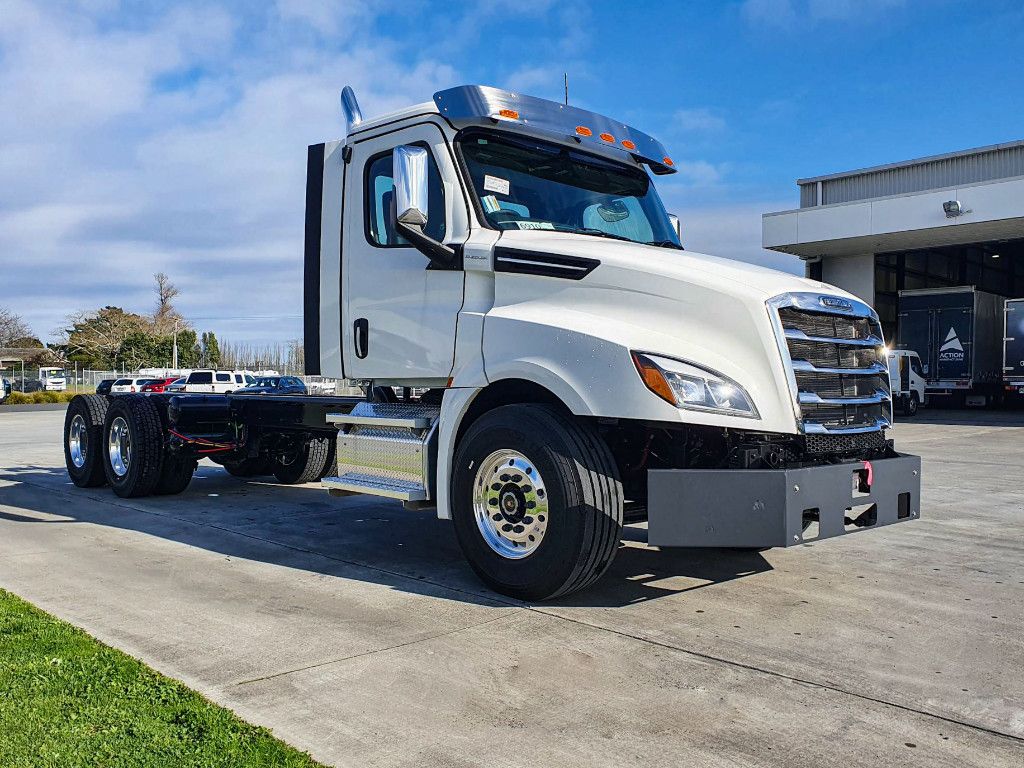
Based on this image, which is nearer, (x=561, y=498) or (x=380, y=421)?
(x=561, y=498)

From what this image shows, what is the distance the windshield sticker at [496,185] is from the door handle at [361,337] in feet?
4.36

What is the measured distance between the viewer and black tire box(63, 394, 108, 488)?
973 cm

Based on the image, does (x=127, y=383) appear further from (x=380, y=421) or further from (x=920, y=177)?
(x=380, y=421)

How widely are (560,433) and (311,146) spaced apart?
133 inches

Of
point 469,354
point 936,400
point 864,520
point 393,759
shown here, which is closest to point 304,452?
point 469,354

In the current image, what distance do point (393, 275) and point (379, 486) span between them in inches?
55.5

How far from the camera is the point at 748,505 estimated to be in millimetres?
4555

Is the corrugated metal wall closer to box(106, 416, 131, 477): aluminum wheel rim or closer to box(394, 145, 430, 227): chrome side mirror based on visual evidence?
box(106, 416, 131, 477): aluminum wheel rim

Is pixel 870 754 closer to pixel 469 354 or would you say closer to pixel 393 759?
pixel 393 759

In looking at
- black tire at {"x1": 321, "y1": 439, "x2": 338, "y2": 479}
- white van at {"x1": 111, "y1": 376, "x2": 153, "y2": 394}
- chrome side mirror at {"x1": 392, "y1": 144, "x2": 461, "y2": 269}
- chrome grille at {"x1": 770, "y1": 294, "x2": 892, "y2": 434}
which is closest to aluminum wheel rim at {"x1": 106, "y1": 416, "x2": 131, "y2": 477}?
black tire at {"x1": 321, "y1": 439, "x2": 338, "y2": 479}

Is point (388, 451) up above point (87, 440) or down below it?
above

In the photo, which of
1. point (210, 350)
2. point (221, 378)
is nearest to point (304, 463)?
point (221, 378)

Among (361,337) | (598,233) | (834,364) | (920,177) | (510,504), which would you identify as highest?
(920,177)

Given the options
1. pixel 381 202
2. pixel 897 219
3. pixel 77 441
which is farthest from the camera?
pixel 897 219
